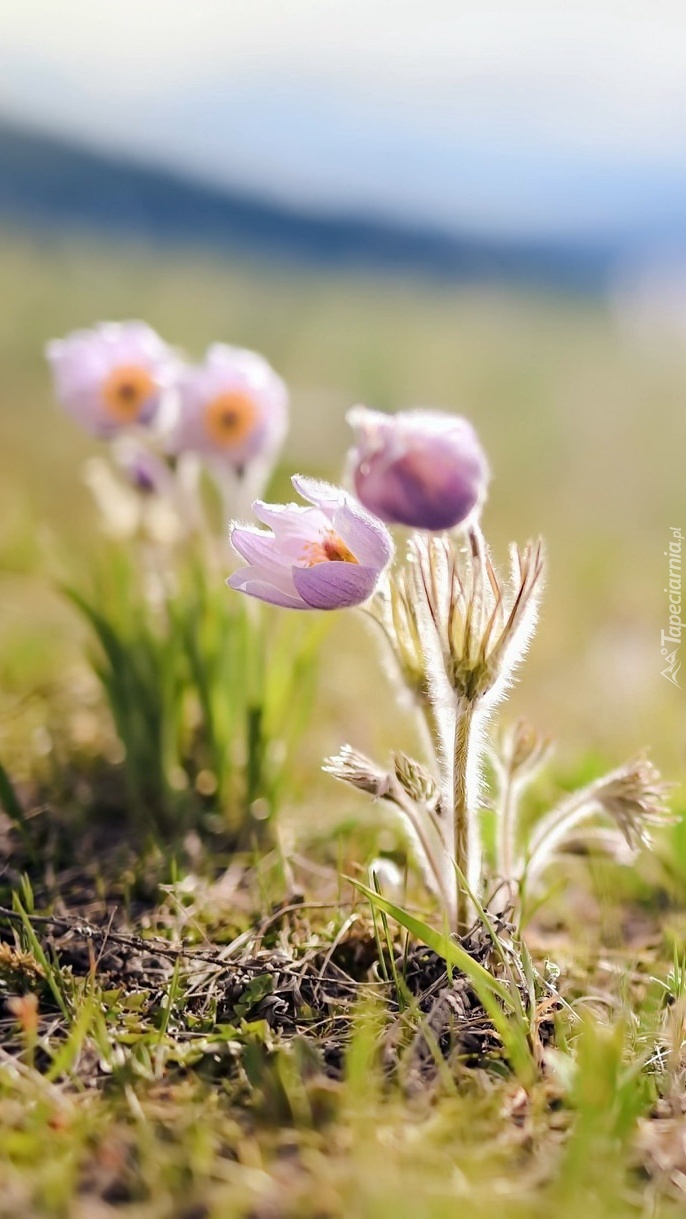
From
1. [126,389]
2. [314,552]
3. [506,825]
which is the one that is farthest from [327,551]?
[126,389]

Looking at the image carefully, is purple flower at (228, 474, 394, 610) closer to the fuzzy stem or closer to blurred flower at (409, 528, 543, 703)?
blurred flower at (409, 528, 543, 703)

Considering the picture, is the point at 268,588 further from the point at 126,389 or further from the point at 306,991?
the point at 126,389

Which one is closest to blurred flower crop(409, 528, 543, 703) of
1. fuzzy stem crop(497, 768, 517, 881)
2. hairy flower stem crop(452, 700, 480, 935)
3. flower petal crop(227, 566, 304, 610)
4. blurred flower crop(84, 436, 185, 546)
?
hairy flower stem crop(452, 700, 480, 935)

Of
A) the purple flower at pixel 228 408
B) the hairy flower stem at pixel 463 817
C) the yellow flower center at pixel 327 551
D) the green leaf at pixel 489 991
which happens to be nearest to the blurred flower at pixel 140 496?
the purple flower at pixel 228 408

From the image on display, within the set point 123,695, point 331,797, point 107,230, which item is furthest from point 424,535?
point 107,230

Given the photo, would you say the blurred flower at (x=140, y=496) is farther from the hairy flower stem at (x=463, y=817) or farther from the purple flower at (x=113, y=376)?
the hairy flower stem at (x=463, y=817)
